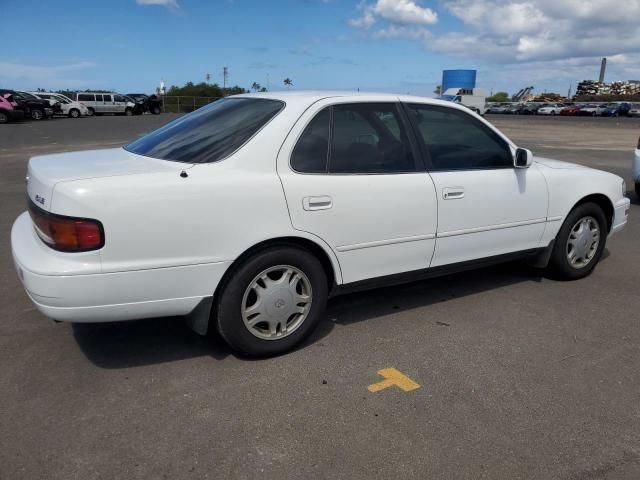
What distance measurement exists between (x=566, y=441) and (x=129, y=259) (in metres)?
2.36

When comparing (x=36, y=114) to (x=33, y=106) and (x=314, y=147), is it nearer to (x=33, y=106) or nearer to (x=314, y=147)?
(x=33, y=106)

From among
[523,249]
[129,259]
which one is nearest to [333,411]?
[129,259]

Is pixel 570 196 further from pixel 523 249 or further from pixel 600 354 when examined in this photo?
pixel 600 354

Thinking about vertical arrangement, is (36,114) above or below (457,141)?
below

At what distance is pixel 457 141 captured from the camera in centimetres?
413

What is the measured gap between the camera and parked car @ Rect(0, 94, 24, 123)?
26.7m

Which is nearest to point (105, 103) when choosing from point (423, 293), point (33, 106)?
point (33, 106)

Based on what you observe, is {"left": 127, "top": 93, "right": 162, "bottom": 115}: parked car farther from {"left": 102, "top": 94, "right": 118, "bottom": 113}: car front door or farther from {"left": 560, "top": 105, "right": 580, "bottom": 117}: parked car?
{"left": 560, "top": 105, "right": 580, "bottom": 117}: parked car

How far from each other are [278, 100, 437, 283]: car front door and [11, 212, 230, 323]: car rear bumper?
69 cm

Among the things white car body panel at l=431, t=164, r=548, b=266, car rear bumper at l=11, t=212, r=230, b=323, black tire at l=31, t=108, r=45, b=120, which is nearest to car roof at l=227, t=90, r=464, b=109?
white car body panel at l=431, t=164, r=548, b=266

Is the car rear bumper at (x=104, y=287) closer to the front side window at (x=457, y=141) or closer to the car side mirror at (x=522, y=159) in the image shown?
the front side window at (x=457, y=141)

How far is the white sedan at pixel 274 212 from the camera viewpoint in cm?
286

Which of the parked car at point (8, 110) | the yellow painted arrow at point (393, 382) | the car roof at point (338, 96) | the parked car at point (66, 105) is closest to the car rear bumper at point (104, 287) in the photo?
the yellow painted arrow at point (393, 382)

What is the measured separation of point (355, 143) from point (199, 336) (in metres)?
1.68
